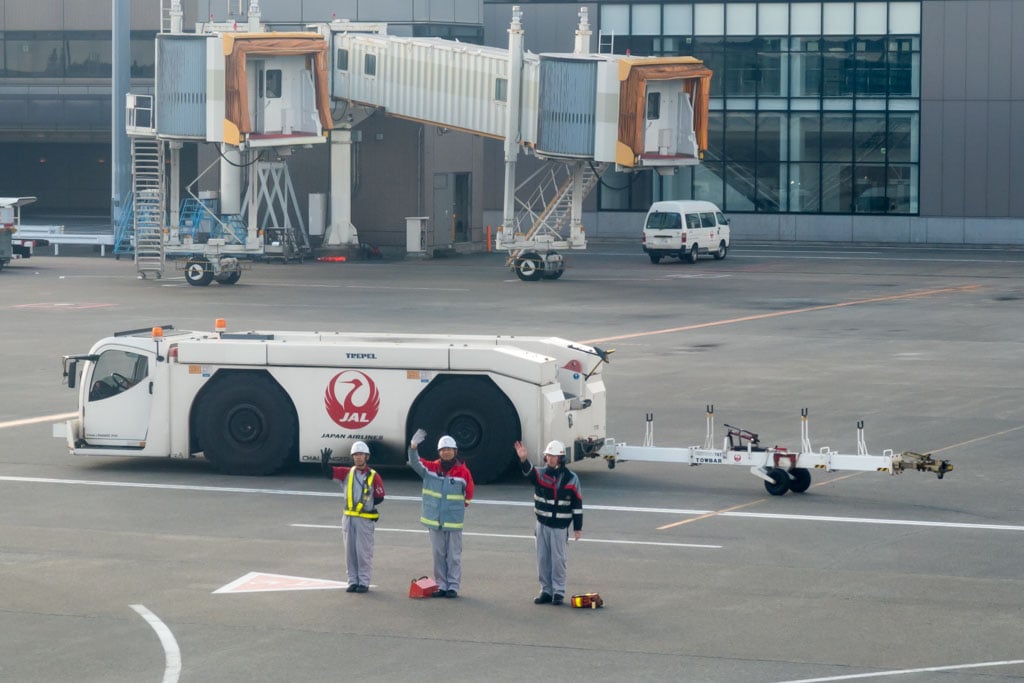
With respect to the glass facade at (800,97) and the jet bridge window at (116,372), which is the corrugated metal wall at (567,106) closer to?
the glass facade at (800,97)

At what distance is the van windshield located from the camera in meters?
67.8

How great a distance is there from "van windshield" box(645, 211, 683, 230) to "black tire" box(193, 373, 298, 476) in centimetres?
4401

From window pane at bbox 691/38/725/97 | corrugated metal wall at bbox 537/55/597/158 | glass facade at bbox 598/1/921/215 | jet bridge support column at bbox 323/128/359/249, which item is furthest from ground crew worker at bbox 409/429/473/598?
window pane at bbox 691/38/725/97

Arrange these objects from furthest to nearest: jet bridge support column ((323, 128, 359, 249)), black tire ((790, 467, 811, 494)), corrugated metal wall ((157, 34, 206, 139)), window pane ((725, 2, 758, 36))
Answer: window pane ((725, 2, 758, 36))
jet bridge support column ((323, 128, 359, 249))
corrugated metal wall ((157, 34, 206, 139))
black tire ((790, 467, 811, 494))

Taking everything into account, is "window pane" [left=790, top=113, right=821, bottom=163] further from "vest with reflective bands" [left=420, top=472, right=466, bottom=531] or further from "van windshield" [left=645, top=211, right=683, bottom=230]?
"vest with reflective bands" [left=420, top=472, right=466, bottom=531]

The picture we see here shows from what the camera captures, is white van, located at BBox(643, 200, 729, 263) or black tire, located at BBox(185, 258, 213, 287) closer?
black tire, located at BBox(185, 258, 213, 287)

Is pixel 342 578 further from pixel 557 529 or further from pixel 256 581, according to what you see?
pixel 557 529

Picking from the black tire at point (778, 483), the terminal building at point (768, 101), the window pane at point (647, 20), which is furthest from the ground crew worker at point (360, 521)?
the window pane at point (647, 20)

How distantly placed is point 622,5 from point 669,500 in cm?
6740

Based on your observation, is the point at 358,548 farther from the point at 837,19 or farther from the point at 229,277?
the point at 837,19

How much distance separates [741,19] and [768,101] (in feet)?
15.1

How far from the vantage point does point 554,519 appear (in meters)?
17.4

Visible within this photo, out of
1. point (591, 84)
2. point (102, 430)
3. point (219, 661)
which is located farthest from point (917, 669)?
point (591, 84)

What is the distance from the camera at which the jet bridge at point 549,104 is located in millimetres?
60500
